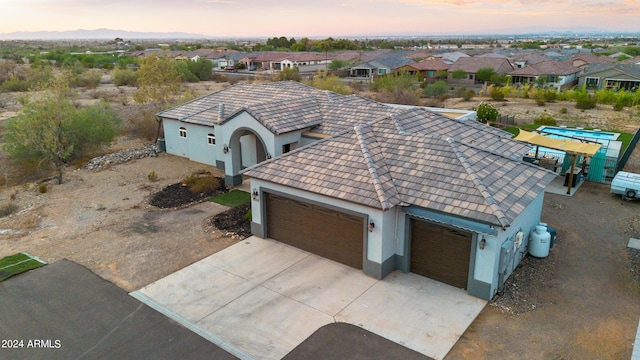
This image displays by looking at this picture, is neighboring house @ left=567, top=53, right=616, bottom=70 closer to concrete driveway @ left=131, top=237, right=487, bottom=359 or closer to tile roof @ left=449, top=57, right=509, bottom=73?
tile roof @ left=449, top=57, right=509, bottom=73

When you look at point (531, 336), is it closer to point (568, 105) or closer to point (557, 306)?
point (557, 306)

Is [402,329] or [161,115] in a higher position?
[161,115]

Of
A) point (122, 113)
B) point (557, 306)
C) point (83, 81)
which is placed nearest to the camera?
point (557, 306)

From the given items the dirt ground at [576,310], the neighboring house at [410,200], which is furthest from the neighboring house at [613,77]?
the neighboring house at [410,200]

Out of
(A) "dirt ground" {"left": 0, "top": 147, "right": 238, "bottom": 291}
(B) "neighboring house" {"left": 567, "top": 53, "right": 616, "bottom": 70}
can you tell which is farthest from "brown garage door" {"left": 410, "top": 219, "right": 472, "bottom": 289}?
(B) "neighboring house" {"left": 567, "top": 53, "right": 616, "bottom": 70}

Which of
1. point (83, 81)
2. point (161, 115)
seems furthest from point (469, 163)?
point (83, 81)

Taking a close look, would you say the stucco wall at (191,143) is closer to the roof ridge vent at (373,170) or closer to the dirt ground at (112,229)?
the dirt ground at (112,229)

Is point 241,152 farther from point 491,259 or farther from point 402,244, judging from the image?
point 491,259
